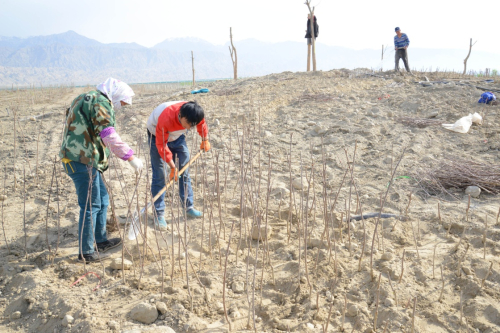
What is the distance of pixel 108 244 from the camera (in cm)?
253

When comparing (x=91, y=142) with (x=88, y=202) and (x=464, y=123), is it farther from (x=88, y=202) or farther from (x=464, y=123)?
(x=464, y=123)

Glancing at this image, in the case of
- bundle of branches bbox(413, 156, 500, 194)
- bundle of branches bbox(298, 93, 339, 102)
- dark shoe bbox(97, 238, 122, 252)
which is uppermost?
bundle of branches bbox(298, 93, 339, 102)

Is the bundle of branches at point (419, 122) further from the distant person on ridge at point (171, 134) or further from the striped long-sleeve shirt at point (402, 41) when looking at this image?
the striped long-sleeve shirt at point (402, 41)

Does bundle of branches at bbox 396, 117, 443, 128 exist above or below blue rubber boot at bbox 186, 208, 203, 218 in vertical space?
above

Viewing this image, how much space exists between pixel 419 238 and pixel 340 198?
34.6 inches

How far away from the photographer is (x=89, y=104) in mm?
2086

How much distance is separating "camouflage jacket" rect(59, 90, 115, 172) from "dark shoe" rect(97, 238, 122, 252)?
663mm

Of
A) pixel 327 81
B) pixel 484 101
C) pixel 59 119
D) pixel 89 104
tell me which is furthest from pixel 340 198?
pixel 59 119

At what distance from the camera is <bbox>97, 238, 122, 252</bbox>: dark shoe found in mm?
2477

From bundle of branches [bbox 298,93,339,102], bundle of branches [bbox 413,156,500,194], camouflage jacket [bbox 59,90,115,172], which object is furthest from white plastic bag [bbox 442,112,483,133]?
camouflage jacket [bbox 59,90,115,172]

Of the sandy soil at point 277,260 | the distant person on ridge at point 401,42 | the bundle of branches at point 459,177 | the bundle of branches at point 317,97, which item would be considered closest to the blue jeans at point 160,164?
the sandy soil at point 277,260

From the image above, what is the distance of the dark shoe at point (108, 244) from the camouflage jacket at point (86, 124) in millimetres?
663

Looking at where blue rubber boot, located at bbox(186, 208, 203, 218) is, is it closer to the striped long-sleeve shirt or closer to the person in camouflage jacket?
the person in camouflage jacket

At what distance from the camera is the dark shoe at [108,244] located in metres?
2.48
